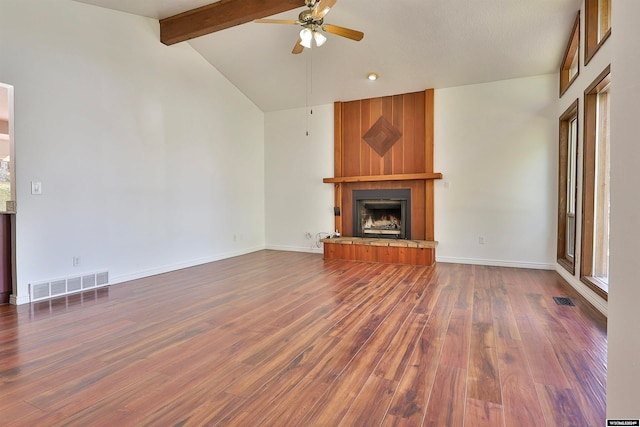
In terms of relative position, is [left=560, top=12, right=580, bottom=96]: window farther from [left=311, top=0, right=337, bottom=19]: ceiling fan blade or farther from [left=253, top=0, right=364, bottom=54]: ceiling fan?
[left=311, top=0, right=337, bottom=19]: ceiling fan blade

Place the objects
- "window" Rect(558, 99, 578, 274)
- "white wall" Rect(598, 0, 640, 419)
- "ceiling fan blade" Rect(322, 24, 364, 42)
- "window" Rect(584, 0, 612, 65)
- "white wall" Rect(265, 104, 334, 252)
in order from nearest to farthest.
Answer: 1. "white wall" Rect(598, 0, 640, 419)
2. "window" Rect(584, 0, 612, 65)
3. "ceiling fan blade" Rect(322, 24, 364, 42)
4. "window" Rect(558, 99, 578, 274)
5. "white wall" Rect(265, 104, 334, 252)

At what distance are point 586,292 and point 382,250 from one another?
272 cm

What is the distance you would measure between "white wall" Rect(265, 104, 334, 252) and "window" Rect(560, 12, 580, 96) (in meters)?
3.65

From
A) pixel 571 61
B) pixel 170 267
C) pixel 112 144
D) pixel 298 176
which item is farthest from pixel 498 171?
pixel 112 144

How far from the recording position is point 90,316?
9.79 feet

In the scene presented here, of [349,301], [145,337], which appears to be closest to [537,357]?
[349,301]

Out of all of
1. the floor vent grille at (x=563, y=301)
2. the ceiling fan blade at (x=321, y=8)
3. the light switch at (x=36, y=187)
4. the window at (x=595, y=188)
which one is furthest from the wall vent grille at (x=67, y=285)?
the window at (x=595, y=188)

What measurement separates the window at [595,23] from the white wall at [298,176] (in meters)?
3.93

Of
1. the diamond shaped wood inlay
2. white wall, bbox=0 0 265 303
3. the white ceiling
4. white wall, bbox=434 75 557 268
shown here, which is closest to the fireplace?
white wall, bbox=434 75 557 268

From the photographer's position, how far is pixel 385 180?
5898mm

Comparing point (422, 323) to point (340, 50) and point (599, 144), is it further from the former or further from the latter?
point (340, 50)

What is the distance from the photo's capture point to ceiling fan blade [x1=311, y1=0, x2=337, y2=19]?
300 centimetres

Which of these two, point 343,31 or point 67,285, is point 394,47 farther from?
point 67,285

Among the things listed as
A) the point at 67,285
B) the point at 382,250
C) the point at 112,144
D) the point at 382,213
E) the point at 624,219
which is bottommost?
the point at 67,285
